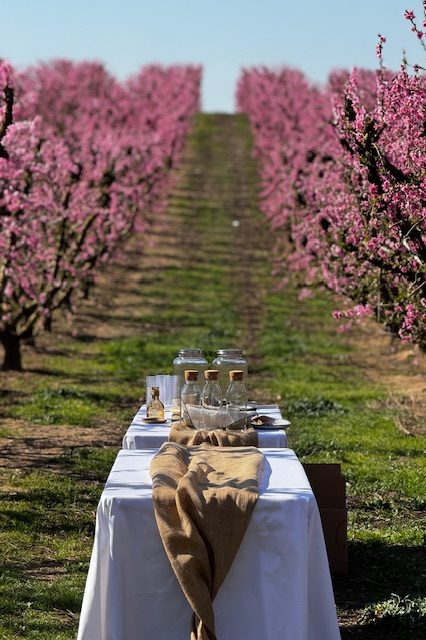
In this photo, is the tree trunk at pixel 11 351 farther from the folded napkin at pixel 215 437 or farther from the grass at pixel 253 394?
the folded napkin at pixel 215 437

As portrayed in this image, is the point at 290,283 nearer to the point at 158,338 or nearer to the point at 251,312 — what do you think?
the point at 251,312

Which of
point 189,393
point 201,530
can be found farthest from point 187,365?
point 201,530

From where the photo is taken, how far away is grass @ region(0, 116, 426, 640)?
7.50 metres

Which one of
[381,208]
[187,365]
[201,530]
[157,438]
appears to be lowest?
[201,530]

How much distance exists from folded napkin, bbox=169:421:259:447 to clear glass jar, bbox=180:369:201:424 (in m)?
0.25

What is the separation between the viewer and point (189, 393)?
25.4 feet

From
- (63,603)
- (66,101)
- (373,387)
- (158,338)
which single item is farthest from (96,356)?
(66,101)

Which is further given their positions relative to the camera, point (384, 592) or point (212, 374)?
point (384, 592)

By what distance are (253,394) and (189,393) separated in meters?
8.17

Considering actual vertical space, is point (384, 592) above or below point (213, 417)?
below

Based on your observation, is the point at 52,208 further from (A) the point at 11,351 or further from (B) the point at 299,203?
(B) the point at 299,203

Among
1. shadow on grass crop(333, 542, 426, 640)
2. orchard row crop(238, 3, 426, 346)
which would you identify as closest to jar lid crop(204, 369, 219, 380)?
shadow on grass crop(333, 542, 426, 640)

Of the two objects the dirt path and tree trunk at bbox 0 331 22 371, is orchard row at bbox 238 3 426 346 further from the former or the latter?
tree trunk at bbox 0 331 22 371

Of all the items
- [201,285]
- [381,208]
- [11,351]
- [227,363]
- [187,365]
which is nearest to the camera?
[227,363]
